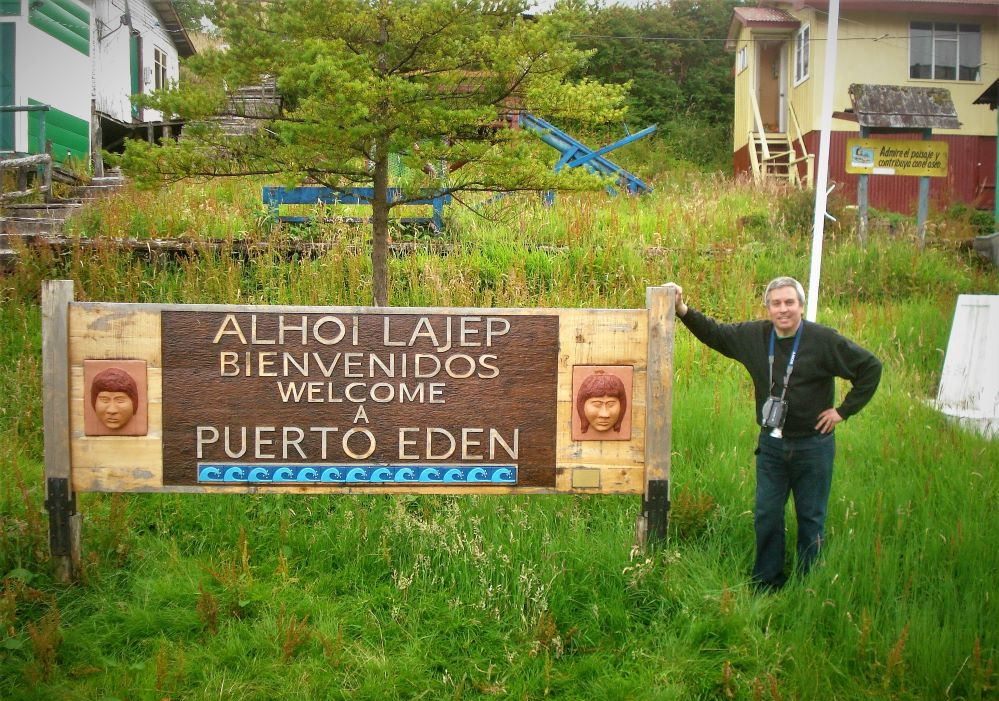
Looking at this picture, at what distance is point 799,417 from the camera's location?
4.38m

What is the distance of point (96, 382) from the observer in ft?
14.8

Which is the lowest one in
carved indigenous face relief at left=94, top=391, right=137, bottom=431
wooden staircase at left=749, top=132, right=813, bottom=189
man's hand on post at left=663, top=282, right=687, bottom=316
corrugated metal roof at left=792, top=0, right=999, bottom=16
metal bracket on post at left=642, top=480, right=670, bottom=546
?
metal bracket on post at left=642, top=480, right=670, bottom=546

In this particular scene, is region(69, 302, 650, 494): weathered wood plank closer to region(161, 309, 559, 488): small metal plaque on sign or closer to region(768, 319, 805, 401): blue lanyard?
region(161, 309, 559, 488): small metal plaque on sign

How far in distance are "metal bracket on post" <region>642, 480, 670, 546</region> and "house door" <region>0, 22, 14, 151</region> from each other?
47.0 ft

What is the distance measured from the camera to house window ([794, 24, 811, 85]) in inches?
830

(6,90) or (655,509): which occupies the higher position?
(6,90)

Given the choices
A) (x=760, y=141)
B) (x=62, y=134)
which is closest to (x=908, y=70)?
(x=760, y=141)

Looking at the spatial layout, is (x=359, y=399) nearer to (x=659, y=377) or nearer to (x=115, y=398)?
(x=115, y=398)

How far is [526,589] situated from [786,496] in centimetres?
138

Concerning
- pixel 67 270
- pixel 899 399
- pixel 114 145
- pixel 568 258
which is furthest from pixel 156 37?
pixel 899 399

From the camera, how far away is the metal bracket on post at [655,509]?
4.62 m

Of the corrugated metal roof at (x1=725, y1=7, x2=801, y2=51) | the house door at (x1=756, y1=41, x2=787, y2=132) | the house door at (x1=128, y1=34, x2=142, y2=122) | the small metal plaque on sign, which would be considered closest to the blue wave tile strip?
the small metal plaque on sign

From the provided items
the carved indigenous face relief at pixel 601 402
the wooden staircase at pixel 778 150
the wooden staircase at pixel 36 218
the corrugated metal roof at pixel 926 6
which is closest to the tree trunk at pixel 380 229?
the carved indigenous face relief at pixel 601 402

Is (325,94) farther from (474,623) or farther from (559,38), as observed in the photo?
(474,623)
